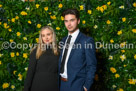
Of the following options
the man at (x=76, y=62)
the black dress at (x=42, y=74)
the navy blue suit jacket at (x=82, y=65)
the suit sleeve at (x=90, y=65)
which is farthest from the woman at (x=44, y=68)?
the suit sleeve at (x=90, y=65)

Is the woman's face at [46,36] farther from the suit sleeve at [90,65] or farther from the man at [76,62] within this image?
the suit sleeve at [90,65]

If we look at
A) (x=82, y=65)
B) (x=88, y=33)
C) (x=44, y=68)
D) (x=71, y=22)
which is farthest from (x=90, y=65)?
(x=88, y=33)

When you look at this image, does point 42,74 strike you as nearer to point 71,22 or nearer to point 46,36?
point 46,36

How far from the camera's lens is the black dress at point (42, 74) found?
2.22 m

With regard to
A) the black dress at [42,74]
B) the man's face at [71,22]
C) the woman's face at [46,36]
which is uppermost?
the man's face at [71,22]

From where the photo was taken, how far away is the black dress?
87.4 inches

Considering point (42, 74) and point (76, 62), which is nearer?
point (76, 62)

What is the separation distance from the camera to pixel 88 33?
280 cm

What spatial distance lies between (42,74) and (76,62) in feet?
1.82

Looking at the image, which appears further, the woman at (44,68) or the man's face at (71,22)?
the woman at (44,68)

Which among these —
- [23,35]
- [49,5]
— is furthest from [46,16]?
[23,35]

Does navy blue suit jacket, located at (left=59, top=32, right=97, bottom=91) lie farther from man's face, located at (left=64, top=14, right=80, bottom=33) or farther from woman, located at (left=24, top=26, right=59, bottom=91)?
woman, located at (left=24, top=26, right=59, bottom=91)

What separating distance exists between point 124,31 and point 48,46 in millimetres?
1263

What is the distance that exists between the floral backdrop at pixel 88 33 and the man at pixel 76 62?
80cm
